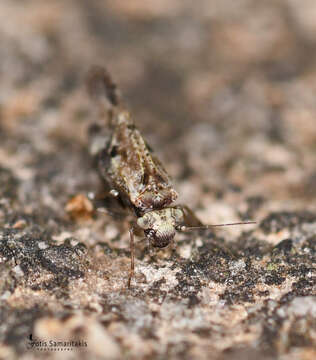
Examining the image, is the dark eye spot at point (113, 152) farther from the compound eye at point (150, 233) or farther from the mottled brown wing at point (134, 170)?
the compound eye at point (150, 233)

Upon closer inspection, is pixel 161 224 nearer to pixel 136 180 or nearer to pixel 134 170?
pixel 136 180

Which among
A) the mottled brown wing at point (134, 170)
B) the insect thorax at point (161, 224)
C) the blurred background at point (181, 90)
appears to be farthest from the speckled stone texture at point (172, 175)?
the mottled brown wing at point (134, 170)

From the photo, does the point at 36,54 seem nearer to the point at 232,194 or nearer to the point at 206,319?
the point at 232,194

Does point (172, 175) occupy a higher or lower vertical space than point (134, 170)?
higher

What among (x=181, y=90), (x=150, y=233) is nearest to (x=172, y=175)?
(x=150, y=233)

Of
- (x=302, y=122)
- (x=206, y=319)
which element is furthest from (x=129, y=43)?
(x=206, y=319)

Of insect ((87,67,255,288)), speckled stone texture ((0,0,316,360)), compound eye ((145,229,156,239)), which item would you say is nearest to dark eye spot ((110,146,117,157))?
insect ((87,67,255,288))

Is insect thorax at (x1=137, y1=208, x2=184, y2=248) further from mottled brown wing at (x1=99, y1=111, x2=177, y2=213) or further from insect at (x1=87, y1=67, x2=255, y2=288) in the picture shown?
mottled brown wing at (x1=99, y1=111, x2=177, y2=213)
